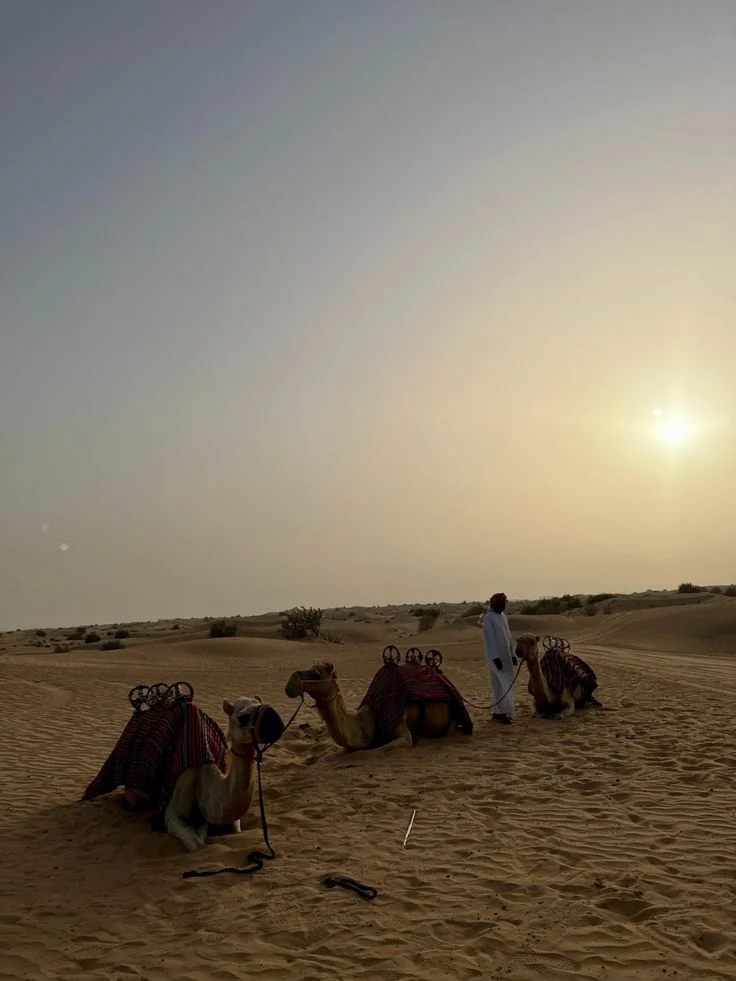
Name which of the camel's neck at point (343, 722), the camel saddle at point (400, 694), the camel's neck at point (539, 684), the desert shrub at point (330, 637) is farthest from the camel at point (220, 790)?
the desert shrub at point (330, 637)

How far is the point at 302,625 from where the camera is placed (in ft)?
144

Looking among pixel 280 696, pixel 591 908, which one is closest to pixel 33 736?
pixel 280 696

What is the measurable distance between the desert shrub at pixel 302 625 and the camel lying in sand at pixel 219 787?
3605 cm

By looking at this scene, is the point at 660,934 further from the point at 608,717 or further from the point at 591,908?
the point at 608,717

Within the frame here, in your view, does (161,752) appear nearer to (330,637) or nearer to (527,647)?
(527,647)

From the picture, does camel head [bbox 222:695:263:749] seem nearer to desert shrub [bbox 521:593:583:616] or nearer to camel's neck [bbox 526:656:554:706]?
camel's neck [bbox 526:656:554:706]

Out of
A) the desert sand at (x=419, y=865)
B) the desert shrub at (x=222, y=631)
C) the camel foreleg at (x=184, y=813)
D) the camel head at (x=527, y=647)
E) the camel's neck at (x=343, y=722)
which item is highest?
the desert shrub at (x=222, y=631)

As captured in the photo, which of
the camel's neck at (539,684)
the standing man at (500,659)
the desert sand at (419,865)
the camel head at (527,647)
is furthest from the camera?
the standing man at (500,659)

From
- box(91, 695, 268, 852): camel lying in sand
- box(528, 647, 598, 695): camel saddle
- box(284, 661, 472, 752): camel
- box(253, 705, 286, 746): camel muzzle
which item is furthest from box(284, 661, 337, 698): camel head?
box(528, 647, 598, 695): camel saddle

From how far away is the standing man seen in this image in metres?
12.4

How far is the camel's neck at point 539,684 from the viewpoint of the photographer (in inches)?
481

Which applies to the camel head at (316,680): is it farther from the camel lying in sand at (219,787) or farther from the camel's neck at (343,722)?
the camel lying in sand at (219,787)

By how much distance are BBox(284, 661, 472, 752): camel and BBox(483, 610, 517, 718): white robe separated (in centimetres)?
126

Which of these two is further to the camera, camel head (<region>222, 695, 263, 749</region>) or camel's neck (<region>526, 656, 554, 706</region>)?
camel's neck (<region>526, 656, 554, 706</region>)
